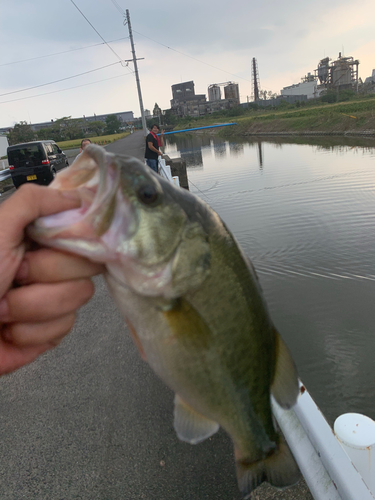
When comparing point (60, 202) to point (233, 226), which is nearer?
point (60, 202)

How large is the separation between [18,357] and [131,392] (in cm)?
229

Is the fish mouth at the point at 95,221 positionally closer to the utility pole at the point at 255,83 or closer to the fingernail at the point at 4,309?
the fingernail at the point at 4,309

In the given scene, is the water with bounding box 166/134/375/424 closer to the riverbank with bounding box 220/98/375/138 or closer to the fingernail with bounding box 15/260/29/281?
the fingernail with bounding box 15/260/29/281

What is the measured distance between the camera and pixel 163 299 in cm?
120

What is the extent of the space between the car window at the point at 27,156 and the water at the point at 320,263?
7.28 metres

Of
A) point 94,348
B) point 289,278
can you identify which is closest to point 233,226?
point 289,278

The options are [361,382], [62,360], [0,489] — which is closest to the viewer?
[0,489]

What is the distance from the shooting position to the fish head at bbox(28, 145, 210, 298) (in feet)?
3.66

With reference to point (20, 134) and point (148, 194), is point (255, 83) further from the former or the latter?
point (148, 194)

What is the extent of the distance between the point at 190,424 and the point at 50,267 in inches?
32.8

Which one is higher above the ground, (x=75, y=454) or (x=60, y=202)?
(x=60, y=202)

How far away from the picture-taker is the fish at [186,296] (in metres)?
1.14

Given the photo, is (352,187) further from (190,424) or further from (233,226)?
(190,424)

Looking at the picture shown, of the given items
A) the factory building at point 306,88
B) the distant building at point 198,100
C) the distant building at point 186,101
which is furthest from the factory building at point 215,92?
the factory building at point 306,88
